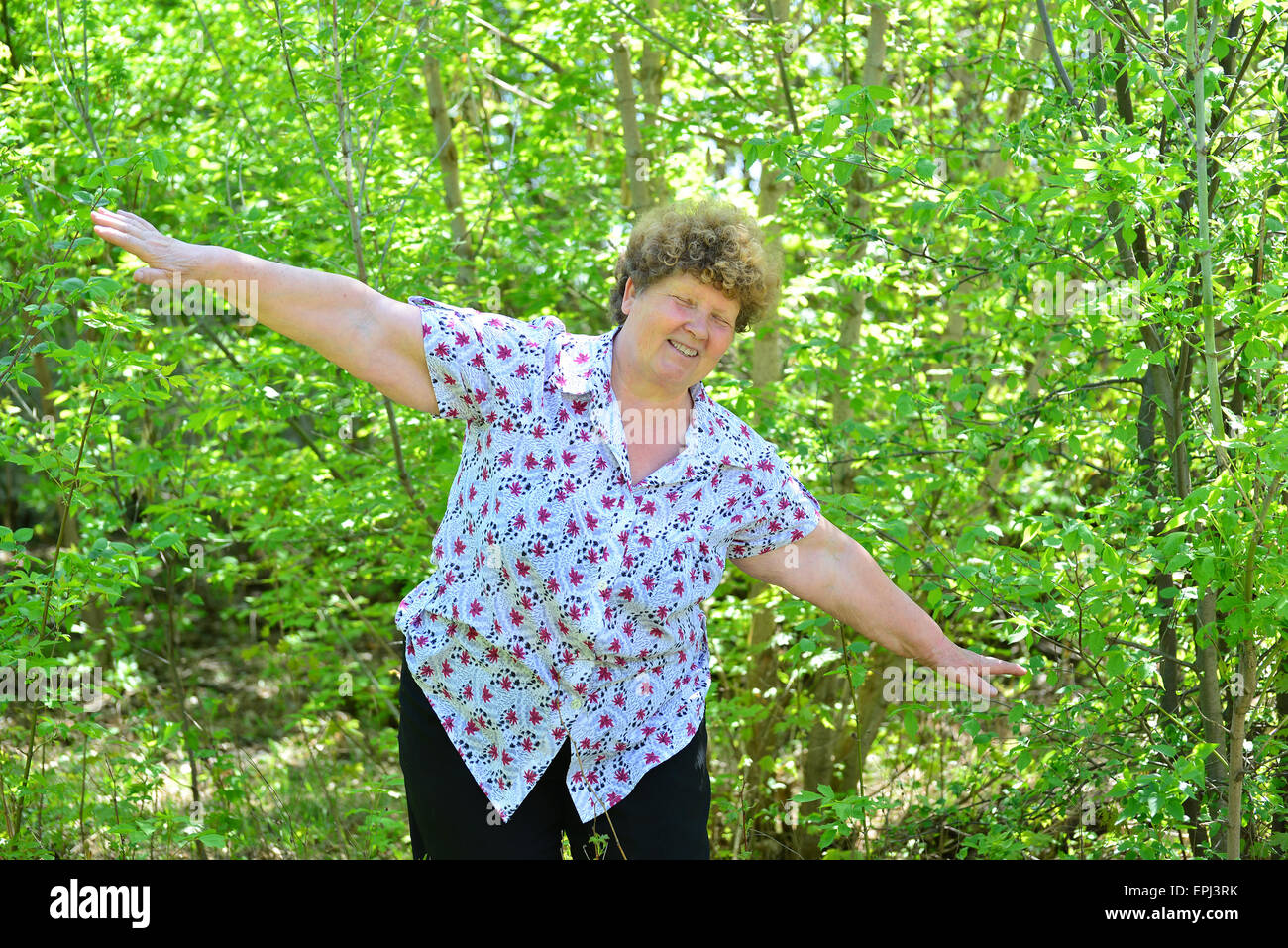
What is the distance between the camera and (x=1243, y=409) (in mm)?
3352

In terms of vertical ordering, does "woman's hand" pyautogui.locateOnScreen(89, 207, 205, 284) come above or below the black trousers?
above

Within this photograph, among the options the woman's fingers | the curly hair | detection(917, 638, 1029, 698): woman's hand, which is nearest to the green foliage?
detection(917, 638, 1029, 698): woman's hand

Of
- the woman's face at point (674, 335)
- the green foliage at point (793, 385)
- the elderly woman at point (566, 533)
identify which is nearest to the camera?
the elderly woman at point (566, 533)

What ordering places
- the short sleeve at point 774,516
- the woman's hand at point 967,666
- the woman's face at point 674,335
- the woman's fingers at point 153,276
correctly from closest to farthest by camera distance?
1. the woman's fingers at point 153,276
2. the woman's face at point 674,335
3. the short sleeve at point 774,516
4. the woman's hand at point 967,666

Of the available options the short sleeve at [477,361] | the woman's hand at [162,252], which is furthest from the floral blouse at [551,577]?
the woman's hand at [162,252]

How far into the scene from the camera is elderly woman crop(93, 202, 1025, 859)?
2.41m

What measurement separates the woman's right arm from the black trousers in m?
0.67

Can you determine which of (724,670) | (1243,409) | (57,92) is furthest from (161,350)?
(1243,409)

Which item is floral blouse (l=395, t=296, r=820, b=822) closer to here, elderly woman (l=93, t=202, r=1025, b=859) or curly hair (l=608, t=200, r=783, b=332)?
elderly woman (l=93, t=202, r=1025, b=859)

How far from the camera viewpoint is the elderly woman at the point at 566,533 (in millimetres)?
2408

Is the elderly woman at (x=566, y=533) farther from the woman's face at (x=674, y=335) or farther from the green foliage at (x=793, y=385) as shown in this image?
the green foliage at (x=793, y=385)

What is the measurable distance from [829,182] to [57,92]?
10.7 ft

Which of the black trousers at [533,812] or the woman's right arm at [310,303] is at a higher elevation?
the woman's right arm at [310,303]
